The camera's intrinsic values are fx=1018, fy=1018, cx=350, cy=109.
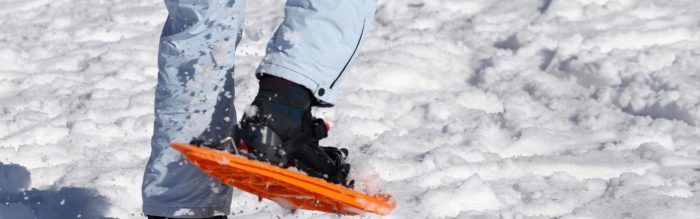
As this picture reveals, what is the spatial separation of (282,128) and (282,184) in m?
0.13

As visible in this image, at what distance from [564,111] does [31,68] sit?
8.55 ft

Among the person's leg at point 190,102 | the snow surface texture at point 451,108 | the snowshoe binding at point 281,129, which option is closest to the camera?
the snowshoe binding at point 281,129

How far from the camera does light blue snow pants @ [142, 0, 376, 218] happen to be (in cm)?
232

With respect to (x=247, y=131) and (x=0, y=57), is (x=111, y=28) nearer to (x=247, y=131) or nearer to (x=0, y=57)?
(x=0, y=57)

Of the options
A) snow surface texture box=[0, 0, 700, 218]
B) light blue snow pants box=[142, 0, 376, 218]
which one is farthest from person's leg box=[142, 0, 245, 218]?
snow surface texture box=[0, 0, 700, 218]

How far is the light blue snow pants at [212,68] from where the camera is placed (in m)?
2.32

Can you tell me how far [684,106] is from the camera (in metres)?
4.04

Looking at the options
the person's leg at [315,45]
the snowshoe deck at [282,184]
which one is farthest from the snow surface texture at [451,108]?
the person's leg at [315,45]

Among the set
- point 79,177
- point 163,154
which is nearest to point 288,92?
point 163,154

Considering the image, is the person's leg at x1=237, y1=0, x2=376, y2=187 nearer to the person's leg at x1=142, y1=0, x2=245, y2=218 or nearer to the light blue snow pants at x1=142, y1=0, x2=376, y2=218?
the light blue snow pants at x1=142, y1=0, x2=376, y2=218

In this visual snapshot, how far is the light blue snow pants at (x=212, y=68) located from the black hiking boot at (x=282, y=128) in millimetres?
35

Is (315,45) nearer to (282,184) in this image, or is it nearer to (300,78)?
(300,78)

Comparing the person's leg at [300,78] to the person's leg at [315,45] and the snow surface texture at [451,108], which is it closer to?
the person's leg at [315,45]

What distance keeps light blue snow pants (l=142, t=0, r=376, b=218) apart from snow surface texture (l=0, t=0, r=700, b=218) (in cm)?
37
